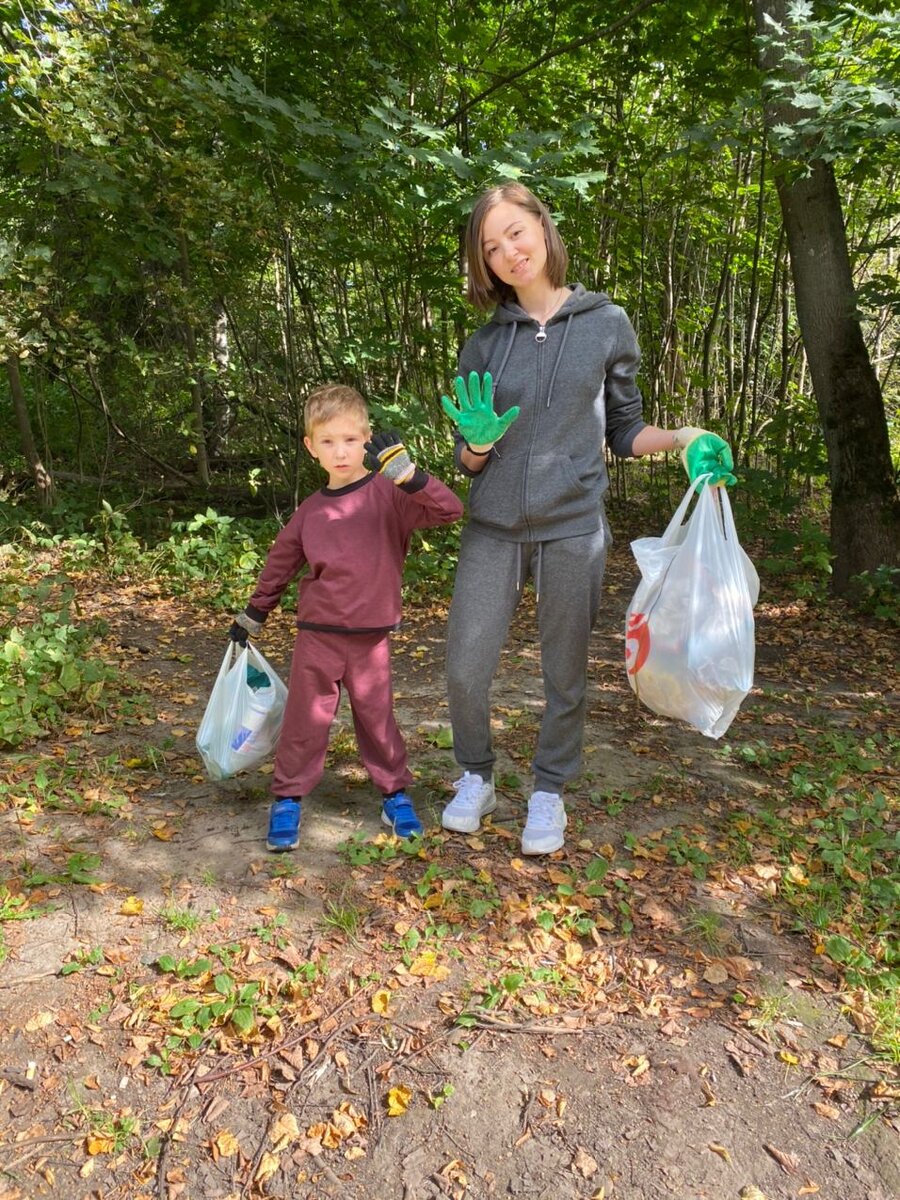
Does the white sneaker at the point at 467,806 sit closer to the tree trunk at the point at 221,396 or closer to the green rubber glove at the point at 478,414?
the green rubber glove at the point at 478,414

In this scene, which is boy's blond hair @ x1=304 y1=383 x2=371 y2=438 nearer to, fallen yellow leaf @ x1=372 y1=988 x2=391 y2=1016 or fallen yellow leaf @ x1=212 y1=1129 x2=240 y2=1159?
fallen yellow leaf @ x1=372 y1=988 x2=391 y2=1016

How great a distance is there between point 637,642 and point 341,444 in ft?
3.32

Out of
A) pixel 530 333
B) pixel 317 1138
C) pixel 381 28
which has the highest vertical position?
pixel 381 28

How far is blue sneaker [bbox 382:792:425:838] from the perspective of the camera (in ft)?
8.70

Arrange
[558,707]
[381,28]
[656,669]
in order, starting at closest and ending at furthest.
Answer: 1. [656,669]
2. [558,707]
3. [381,28]

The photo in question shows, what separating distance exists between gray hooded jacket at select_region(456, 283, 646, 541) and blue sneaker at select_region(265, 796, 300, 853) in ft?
3.45

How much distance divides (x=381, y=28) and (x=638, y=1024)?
5289 millimetres

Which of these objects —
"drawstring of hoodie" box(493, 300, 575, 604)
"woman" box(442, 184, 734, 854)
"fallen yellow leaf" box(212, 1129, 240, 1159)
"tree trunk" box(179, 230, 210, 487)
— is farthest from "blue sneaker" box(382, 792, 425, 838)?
"tree trunk" box(179, 230, 210, 487)

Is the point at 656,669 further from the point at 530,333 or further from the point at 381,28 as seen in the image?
the point at 381,28

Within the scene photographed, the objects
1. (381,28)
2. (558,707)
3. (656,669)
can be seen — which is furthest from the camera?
(381,28)

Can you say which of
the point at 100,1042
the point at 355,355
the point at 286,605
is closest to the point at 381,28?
the point at 355,355

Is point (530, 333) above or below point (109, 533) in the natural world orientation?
above

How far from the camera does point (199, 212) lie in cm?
494

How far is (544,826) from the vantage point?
2553mm
